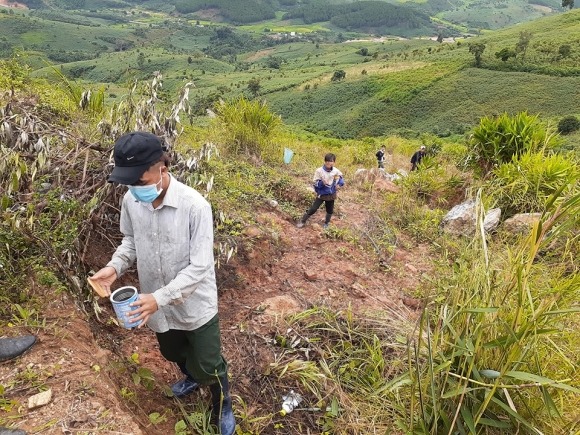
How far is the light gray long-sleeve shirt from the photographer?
1.77 meters

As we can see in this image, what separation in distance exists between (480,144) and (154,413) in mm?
6203

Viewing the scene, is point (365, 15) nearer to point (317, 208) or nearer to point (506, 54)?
point (506, 54)

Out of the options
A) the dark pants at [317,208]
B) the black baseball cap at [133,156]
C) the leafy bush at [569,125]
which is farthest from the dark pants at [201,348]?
the leafy bush at [569,125]

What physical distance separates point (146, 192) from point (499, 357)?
1.56m

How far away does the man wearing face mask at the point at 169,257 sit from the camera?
1655mm

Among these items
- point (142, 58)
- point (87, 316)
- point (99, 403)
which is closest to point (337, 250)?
point (87, 316)

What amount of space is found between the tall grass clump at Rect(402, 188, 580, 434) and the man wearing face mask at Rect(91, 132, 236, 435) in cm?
96

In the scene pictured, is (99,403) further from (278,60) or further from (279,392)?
(278,60)

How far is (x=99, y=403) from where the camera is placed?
185 cm

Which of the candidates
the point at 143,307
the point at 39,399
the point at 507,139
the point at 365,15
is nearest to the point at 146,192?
the point at 143,307

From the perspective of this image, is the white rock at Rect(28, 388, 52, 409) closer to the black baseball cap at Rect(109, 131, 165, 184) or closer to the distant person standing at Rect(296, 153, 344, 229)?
the black baseball cap at Rect(109, 131, 165, 184)

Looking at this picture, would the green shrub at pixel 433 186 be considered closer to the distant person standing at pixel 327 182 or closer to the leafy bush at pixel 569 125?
the distant person standing at pixel 327 182

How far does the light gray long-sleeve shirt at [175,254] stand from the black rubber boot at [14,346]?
1.95 feet

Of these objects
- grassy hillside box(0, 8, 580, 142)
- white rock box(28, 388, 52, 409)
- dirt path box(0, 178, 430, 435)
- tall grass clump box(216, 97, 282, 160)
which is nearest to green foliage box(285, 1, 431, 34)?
grassy hillside box(0, 8, 580, 142)
